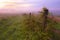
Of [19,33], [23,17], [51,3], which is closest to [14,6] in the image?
[23,17]

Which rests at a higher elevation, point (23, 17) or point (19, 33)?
point (23, 17)

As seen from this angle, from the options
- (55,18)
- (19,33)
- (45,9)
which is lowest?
(19,33)

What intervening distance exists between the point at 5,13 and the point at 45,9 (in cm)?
46

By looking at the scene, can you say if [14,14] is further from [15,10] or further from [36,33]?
[36,33]

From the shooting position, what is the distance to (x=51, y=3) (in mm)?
1699

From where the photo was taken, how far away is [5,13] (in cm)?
172

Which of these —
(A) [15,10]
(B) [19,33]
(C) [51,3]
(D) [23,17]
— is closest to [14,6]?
(A) [15,10]

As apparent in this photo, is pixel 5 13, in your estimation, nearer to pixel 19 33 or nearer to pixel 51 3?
pixel 19 33

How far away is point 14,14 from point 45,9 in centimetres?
36

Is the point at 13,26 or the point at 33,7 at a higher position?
the point at 33,7

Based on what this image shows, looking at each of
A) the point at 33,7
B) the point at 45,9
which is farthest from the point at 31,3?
the point at 45,9

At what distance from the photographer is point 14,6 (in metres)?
1.73

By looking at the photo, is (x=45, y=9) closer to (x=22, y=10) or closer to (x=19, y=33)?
(x=22, y=10)

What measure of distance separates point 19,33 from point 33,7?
0.34 meters
